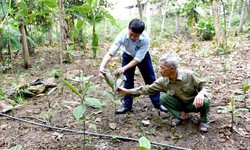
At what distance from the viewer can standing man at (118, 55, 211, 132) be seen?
2.42 m

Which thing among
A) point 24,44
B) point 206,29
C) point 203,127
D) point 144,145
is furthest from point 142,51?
point 206,29

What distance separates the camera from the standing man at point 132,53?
8.55ft

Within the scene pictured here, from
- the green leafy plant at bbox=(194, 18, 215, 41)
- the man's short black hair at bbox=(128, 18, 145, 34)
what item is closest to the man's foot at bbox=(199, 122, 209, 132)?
the man's short black hair at bbox=(128, 18, 145, 34)

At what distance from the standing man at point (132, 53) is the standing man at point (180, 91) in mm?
323

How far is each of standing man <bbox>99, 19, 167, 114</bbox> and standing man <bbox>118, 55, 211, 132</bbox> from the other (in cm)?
32

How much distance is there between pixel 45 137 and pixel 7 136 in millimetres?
414

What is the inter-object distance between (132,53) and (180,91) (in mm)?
715

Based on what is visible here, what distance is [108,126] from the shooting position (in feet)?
8.98

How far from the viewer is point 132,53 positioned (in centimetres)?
291

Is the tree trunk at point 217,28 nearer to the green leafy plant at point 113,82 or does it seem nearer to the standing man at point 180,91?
the standing man at point 180,91

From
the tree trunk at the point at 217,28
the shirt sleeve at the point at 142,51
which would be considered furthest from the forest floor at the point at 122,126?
the tree trunk at the point at 217,28

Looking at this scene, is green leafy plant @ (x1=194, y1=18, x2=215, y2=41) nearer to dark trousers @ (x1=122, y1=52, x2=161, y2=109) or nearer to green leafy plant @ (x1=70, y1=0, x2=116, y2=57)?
green leafy plant @ (x1=70, y1=0, x2=116, y2=57)

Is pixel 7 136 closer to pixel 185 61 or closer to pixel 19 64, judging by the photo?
pixel 19 64

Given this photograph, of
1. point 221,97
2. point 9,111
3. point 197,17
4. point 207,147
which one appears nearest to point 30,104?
point 9,111
